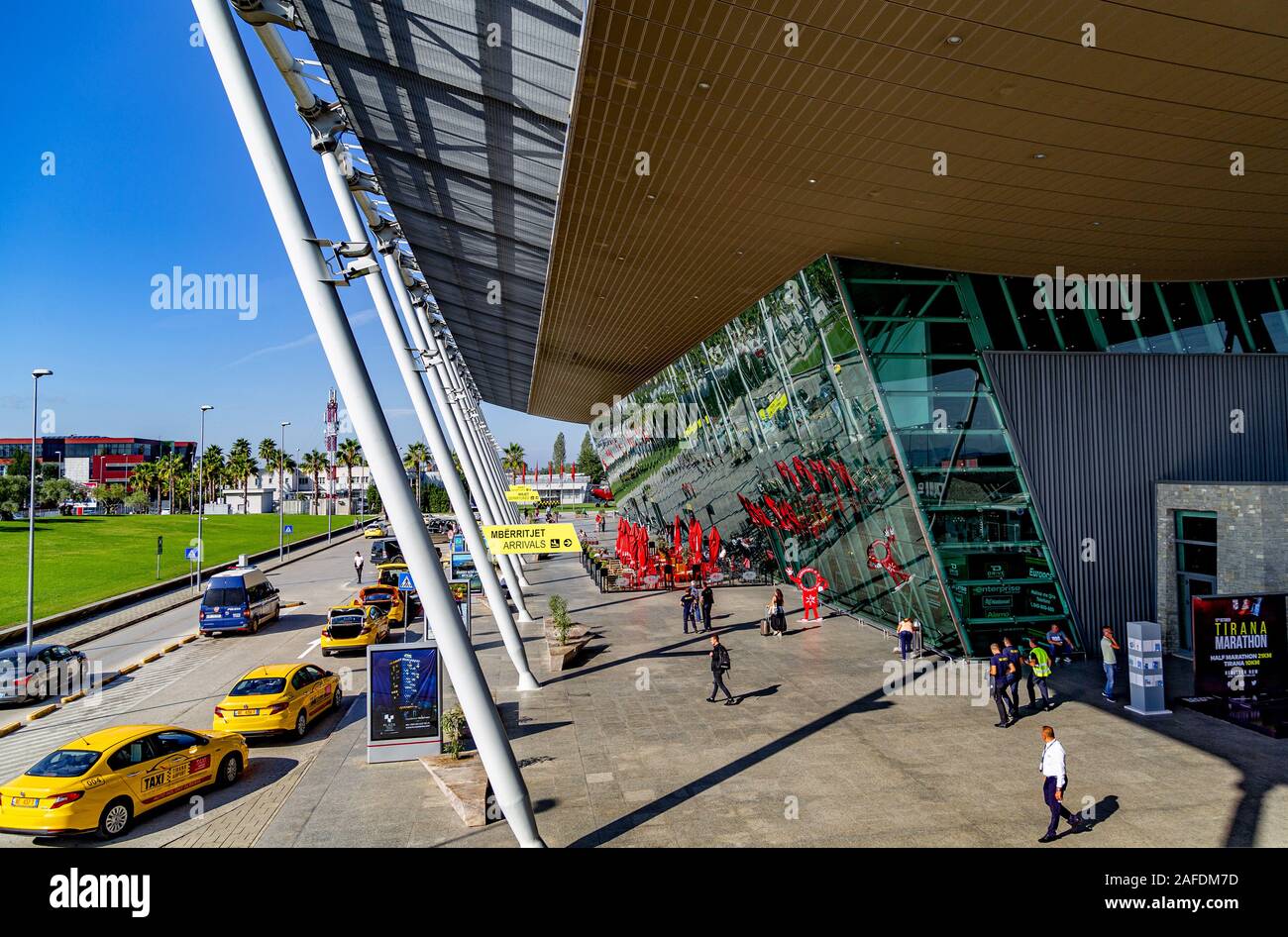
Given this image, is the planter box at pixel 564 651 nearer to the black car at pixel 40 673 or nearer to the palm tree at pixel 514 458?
the black car at pixel 40 673

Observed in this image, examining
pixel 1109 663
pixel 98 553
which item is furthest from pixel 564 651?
pixel 98 553

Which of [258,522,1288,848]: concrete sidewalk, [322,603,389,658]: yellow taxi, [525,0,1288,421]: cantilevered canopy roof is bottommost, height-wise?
[258,522,1288,848]: concrete sidewalk

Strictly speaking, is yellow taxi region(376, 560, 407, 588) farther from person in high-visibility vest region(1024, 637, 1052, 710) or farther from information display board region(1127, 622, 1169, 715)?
information display board region(1127, 622, 1169, 715)

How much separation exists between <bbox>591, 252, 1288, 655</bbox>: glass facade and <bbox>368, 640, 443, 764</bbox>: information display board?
10976 mm

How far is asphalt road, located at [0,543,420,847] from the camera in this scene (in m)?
11.6

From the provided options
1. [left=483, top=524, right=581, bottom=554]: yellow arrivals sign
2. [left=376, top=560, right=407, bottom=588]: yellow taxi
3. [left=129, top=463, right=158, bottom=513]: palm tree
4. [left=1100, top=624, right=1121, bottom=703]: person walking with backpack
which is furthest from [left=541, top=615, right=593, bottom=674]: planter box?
[left=129, top=463, right=158, bottom=513]: palm tree

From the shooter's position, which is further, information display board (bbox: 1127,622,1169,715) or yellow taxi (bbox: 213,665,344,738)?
information display board (bbox: 1127,622,1169,715)

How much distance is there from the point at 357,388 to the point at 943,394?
1414 cm

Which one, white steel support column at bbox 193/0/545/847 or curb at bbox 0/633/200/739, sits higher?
white steel support column at bbox 193/0/545/847

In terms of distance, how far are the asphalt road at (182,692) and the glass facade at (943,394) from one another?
1236cm

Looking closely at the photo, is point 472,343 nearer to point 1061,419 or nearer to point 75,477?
point 1061,419

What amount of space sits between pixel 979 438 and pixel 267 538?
205ft
